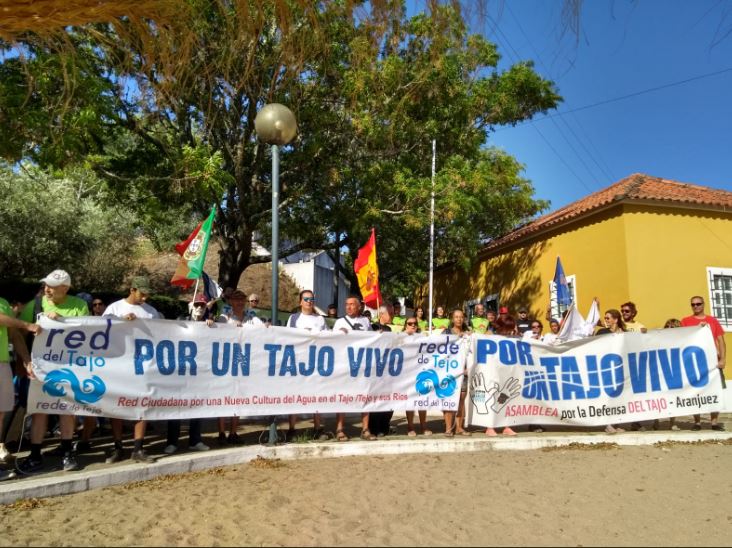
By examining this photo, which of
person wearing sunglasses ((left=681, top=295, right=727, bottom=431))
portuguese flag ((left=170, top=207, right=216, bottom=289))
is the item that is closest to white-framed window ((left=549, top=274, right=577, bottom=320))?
person wearing sunglasses ((left=681, top=295, right=727, bottom=431))

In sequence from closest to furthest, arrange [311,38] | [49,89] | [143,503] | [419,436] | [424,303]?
1. [311,38]
2. [143,503]
3. [419,436]
4. [49,89]
5. [424,303]

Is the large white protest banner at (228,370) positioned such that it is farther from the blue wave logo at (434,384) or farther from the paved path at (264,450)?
the paved path at (264,450)

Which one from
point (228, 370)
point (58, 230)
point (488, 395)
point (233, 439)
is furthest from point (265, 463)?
point (58, 230)

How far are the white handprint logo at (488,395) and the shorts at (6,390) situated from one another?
17.1 feet

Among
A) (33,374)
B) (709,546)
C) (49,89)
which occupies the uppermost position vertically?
(49,89)

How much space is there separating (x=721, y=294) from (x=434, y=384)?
10083mm

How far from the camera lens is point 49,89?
25.1 feet

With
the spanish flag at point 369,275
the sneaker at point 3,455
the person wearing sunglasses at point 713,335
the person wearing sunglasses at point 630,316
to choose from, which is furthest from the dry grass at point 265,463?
the person wearing sunglasses at point 713,335

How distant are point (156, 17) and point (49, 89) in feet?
17.4

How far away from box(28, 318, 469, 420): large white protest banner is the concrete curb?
49cm

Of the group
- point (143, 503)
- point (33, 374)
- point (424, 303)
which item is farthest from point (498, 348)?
point (424, 303)

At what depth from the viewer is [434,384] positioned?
283 inches

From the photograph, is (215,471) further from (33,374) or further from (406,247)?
(406,247)

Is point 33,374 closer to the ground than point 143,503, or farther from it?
farther from it
